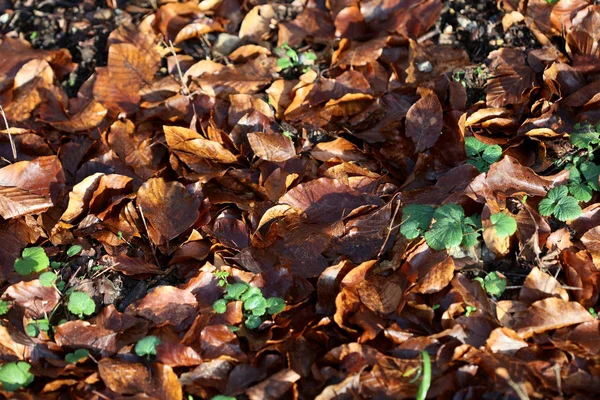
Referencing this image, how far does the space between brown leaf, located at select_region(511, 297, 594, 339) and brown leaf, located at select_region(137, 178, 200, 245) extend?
1173 millimetres

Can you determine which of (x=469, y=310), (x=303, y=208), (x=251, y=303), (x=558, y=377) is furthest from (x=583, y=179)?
(x=251, y=303)

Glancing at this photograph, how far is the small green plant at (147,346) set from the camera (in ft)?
6.25

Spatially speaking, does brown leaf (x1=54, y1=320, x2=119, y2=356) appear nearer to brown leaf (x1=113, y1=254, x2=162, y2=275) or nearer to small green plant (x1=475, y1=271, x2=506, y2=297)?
brown leaf (x1=113, y1=254, x2=162, y2=275)

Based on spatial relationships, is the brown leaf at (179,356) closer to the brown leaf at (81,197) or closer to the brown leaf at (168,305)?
the brown leaf at (168,305)

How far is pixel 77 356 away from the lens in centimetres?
193

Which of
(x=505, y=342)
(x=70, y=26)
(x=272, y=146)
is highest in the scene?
(x=70, y=26)

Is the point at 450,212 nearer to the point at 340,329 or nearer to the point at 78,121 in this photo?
the point at 340,329

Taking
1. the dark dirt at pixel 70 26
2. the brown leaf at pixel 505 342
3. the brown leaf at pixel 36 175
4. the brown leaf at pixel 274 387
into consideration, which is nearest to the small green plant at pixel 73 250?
the brown leaf at pixel 36 175

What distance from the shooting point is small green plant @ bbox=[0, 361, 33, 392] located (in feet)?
6.15

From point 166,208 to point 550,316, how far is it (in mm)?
1362

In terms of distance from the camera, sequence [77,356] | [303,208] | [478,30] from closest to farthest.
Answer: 1. [77,356]
2. [303,208]
3. [478,30]

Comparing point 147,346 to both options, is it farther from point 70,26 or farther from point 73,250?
point 70,26

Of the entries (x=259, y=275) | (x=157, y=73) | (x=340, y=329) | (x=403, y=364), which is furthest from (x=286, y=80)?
(x=403, y=364)

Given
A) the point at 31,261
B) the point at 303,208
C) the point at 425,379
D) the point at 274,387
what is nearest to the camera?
the point at 425,379
